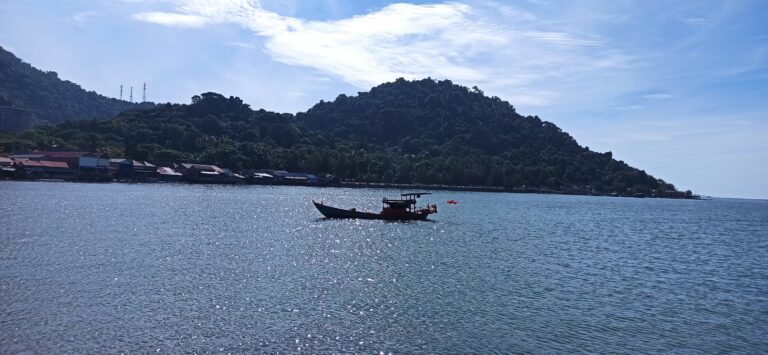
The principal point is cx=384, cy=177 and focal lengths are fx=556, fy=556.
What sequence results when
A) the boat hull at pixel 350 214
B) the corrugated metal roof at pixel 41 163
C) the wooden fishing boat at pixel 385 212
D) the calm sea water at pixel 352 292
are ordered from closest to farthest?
1. the calm sea water at pixel 352 292
2. the boat hull at pixel 350 214
3. the wooden fishing boat at pixel 385 212
4. the corrugated metal roof at pixel 41 163

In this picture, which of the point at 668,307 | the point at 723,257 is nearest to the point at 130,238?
the point at 668,307

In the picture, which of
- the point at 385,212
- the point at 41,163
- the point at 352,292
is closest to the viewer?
the point at 352,292

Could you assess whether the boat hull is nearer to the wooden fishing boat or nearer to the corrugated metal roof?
the wooden fishing boat

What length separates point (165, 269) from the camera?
41219mm

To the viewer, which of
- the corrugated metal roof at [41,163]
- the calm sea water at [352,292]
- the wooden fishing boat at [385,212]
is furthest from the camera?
the corrugated metal roof at [41,163]

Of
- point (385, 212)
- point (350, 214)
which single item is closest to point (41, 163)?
point (350, 214)

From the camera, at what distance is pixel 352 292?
3669 centimetres

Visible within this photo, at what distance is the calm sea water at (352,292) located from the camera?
26797 mm

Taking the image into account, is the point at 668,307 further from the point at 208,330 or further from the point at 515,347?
the point at 208,330

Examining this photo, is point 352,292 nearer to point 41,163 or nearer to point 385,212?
point 385,212

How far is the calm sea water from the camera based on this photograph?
1055 inches

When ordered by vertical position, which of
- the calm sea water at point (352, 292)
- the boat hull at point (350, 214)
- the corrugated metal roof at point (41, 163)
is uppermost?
the corrugated metal roof at point (41, 163)

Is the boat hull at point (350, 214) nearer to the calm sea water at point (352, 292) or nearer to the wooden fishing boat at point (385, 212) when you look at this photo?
the wooden fishing boat at point (385, 212)

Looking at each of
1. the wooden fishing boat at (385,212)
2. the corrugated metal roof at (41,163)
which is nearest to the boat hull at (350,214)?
the wooden fishing boat at (385,212)
